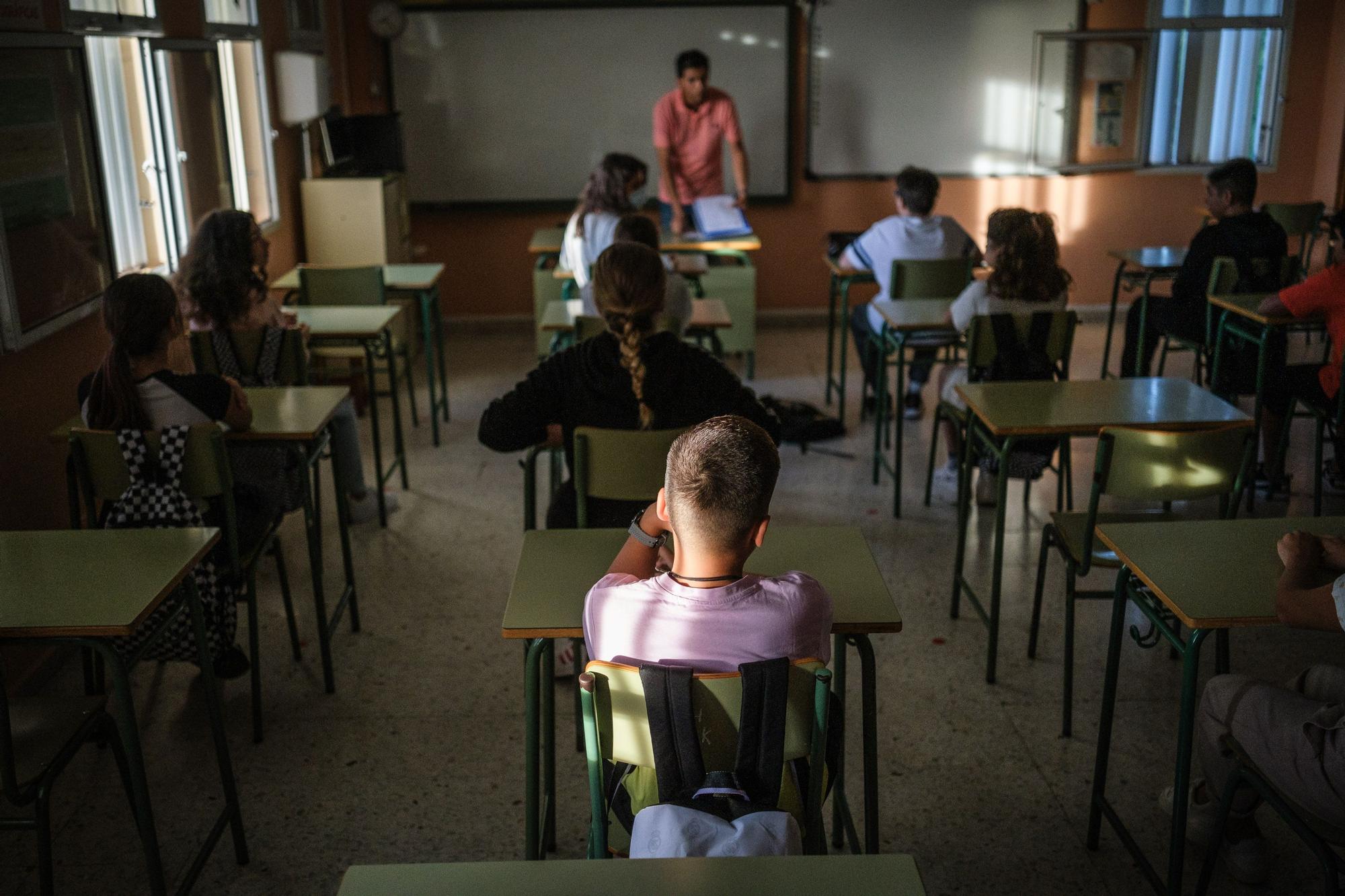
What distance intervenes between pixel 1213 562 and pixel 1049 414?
3.41 ft

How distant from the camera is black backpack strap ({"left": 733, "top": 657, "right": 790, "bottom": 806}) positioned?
1.57 m

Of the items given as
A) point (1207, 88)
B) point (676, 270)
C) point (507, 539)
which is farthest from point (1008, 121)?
point (507, 539)

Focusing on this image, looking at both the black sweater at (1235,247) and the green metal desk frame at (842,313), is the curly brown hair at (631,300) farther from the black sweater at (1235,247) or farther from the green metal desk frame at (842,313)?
the black sweater at (1235,247)

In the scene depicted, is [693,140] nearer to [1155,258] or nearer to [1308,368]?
[1155,258]

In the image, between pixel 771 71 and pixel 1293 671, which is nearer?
pixel 1293 671

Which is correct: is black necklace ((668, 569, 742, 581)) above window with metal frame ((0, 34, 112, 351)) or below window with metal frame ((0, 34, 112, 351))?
below

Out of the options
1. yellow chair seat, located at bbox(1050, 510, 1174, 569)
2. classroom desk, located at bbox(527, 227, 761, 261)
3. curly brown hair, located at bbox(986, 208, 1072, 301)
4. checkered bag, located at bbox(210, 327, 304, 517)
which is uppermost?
curly brown hair, located at bbox(986, 208, 1072, 301)

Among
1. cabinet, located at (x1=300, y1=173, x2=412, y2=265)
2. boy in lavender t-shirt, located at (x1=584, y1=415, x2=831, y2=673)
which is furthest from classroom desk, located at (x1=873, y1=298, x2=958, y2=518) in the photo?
cabinet, located at (x1=300, y1=173, x2=412, y2=265)

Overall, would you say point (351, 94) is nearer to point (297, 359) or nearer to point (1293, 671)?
point (297, 359)

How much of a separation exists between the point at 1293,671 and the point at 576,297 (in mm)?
3258

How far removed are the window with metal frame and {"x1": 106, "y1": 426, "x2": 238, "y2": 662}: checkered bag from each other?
0.81 meters

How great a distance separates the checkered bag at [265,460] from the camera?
10.4 feet

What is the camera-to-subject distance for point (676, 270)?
5.09 meters

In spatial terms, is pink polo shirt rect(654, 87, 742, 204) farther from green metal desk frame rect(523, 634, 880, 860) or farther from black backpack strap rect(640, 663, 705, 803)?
black backpack strap rect(640, 663, 705, 803)
